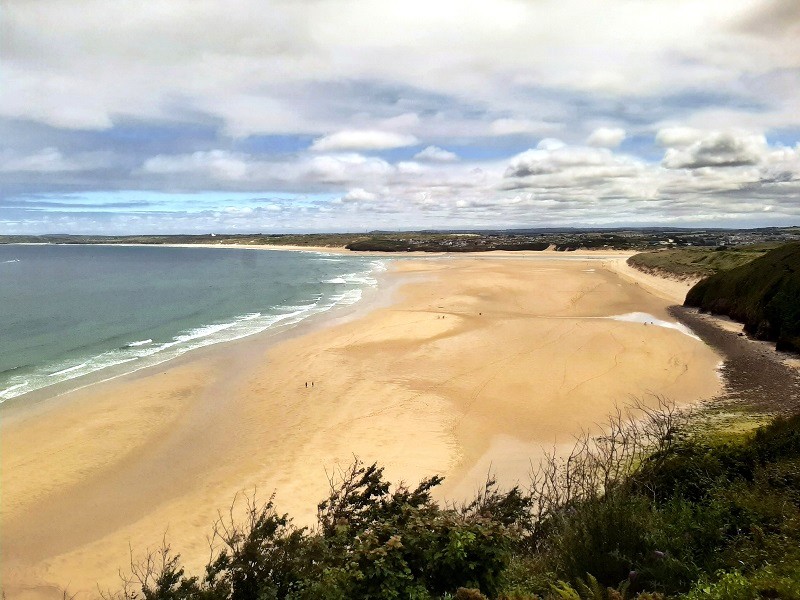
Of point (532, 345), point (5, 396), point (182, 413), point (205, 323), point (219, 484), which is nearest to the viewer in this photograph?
point (219, 484)

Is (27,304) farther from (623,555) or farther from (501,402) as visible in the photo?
(623,555)

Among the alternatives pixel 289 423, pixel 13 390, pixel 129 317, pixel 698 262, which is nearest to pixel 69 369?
pixel 13 390

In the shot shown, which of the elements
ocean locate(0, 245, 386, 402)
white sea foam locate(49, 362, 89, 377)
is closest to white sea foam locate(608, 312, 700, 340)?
ocean locate(0, 245, 386, 402)

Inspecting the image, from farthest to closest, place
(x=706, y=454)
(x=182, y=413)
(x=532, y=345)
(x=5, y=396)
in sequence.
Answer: (x=532, y=345), (x=5, y=396), (x=182, y=413), (x=706, y=454)

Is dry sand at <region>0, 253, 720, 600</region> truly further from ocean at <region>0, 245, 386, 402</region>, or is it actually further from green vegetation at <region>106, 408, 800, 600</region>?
green vegetation at <region>106, 408, 800, 600</region>

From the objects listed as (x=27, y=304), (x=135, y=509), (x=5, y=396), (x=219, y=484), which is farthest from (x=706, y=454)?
(x=27, y=304)

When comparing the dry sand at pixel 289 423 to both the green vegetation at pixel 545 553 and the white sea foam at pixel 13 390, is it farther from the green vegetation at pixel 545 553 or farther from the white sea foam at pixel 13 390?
the green vegetation at pixel 545 553

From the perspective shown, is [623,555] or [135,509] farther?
[135,509]

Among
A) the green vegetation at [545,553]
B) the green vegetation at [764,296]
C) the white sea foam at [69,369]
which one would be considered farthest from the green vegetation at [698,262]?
the white sea foam at [69,369]
